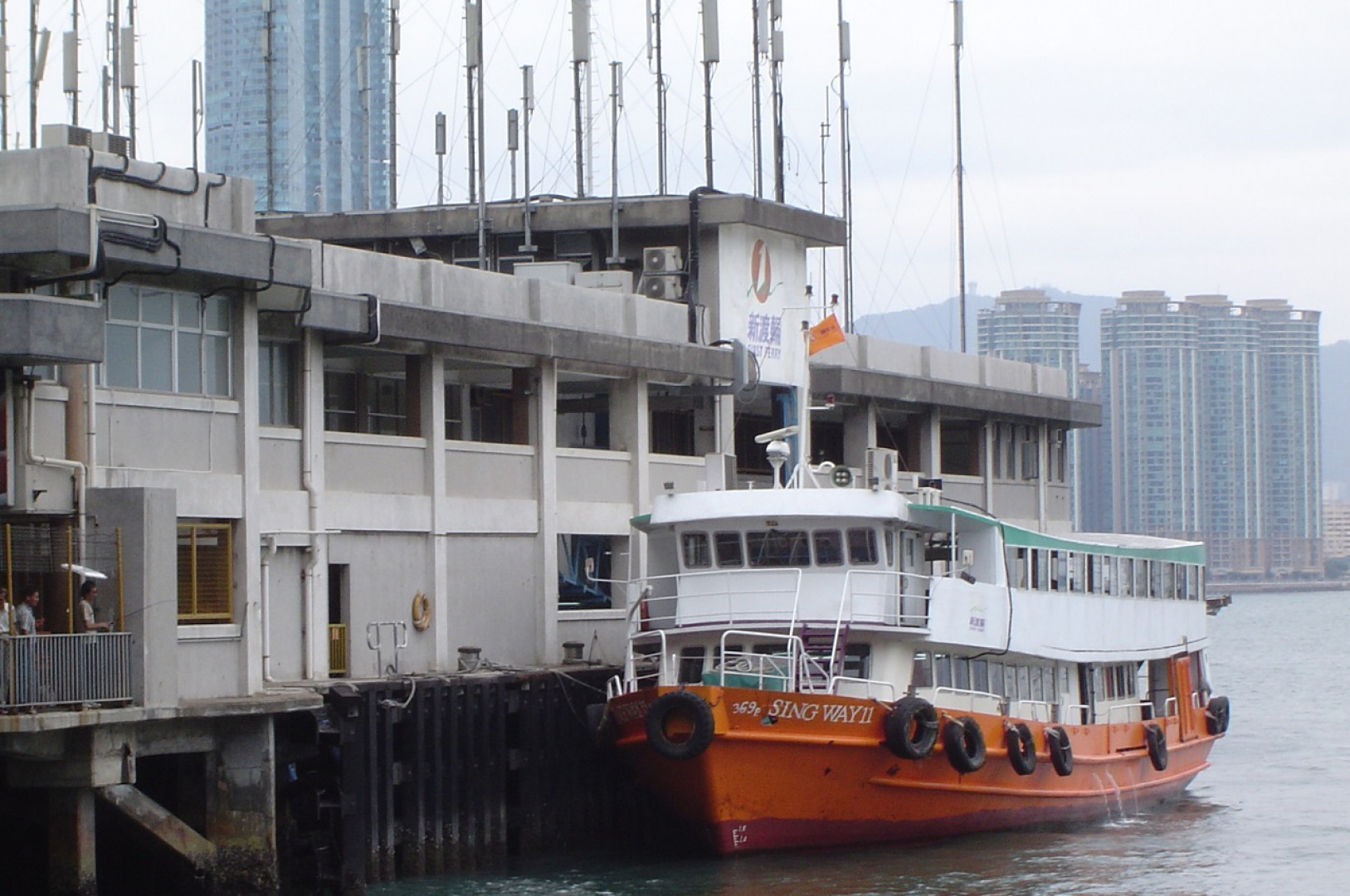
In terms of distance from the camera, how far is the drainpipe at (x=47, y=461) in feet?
73.7

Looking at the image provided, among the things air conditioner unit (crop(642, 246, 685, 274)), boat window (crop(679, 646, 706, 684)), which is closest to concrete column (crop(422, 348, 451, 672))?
boat window (crop(679, 646, 706, 684))

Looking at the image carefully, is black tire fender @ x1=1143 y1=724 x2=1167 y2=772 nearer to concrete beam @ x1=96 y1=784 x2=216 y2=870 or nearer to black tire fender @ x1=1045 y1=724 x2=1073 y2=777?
black tire fender @ x1=1045 y1=724 x2=1073 y2=777

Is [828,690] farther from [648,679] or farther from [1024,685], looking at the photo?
[1024,685]

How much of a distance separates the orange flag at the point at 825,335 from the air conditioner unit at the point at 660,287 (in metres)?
2.45

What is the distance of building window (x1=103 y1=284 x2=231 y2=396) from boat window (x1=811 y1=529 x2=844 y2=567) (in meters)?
8.29

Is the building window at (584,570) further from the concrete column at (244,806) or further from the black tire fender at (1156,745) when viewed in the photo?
the concrete column at (244,806)

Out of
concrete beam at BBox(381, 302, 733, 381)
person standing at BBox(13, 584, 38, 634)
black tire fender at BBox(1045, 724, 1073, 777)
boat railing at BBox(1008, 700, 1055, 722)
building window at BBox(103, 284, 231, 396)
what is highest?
concrete beam at BBox(381, 302, 733, 381)

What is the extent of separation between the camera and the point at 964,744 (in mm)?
29219

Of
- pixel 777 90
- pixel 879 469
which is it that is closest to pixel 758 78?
pixel 777 90

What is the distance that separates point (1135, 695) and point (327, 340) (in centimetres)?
1586

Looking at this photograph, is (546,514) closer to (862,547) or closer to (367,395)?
(367,395)

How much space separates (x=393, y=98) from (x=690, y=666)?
733 inches

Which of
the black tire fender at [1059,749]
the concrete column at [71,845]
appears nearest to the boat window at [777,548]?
the black tire fender at [1059,749]

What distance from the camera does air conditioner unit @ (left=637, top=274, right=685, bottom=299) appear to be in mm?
36469
